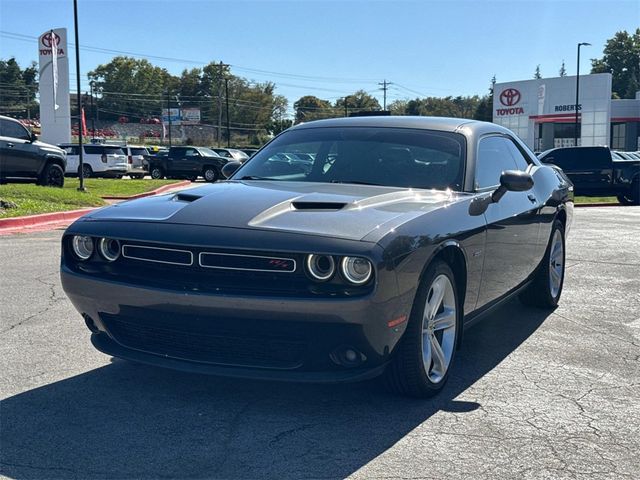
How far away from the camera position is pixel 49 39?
1245 inches

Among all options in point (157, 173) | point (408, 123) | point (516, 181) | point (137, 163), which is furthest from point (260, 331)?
point (137, 163)

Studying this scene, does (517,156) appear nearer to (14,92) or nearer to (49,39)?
(49,39)

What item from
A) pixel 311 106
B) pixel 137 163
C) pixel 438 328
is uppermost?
pixel 311 106

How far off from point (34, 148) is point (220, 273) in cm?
1585

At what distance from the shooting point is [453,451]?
3.21 m

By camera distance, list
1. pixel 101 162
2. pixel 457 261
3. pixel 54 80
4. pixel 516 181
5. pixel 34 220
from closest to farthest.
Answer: pixel 457 261 → pixel 516 181 → pixel 34 220 → pixel 54 80 → pixel 101 162

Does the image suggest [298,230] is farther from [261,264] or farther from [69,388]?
[69,388]

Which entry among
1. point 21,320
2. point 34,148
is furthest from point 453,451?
point 34,148

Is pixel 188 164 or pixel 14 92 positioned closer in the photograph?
pixel 188 164

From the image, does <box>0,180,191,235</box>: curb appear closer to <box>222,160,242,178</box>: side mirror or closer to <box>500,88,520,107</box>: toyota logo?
<box>222,160,242,178</box>: side mirror

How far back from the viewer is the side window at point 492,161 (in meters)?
4.80

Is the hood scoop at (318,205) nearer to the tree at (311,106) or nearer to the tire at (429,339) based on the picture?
the tire at (429,339)

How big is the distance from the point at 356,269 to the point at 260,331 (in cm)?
53

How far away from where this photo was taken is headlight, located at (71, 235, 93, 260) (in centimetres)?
386
